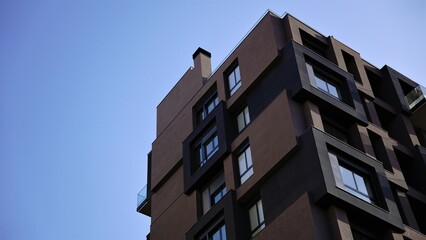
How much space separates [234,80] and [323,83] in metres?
6.66

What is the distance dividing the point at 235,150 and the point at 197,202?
4122 mm

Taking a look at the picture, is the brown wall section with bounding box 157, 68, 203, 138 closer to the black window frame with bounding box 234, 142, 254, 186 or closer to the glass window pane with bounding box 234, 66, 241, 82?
the glass window pane with bounding box 234, 66, 241, 82

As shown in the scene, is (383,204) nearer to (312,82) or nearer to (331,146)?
(331,146)

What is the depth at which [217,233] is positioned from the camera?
36.1 meters

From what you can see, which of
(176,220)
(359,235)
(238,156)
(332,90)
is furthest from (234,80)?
(359,235)

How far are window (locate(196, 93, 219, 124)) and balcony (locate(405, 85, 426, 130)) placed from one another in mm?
13487

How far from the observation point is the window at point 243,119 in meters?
39.8

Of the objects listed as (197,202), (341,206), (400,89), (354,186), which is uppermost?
(400,89)

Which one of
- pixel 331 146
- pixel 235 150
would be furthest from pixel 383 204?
pixel 235 150

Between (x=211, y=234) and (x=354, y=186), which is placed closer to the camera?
(x=354, y=186)

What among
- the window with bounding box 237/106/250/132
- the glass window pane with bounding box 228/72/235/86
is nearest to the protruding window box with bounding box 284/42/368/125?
the window with bounding box 237/106/250/132

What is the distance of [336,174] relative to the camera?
1249 inches

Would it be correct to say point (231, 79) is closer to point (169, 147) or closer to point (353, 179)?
point (169, 147)

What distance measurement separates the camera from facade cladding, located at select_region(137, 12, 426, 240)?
31.6 m
